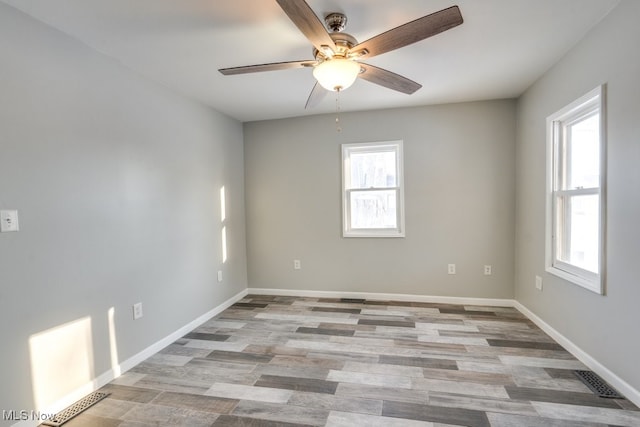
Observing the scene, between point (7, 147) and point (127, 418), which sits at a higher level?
point (7, 147)

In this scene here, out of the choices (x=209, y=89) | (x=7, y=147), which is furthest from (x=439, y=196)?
(x=7, y=147)

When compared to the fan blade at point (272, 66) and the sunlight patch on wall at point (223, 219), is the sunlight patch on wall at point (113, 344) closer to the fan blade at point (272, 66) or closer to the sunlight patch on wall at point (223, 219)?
the sunlight patch on wall at point (223, 219)

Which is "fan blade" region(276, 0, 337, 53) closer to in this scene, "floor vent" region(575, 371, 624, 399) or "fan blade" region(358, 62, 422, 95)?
"fan blade" region(358, 62, 422, 95)

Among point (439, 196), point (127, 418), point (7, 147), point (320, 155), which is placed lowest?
point (127, 418)

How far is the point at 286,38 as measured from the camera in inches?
88.5

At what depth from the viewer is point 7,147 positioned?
1.80 metres

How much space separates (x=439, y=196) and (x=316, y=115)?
1850 millimetres

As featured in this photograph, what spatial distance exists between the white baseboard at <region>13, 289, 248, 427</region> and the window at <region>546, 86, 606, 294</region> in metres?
3.43

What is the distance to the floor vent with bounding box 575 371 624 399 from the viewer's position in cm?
206

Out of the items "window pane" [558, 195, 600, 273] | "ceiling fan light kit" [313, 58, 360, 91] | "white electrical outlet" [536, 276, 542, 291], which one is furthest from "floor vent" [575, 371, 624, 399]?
"ceiling fan light kit" [313, 58, 360, 91]

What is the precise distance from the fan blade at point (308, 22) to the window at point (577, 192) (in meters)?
1.90

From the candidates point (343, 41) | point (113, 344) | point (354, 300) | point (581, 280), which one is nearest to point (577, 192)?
point (581, 280)

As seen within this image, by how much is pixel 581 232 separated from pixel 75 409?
3841 mm

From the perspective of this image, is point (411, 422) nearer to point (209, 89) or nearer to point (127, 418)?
point (127, 418)
